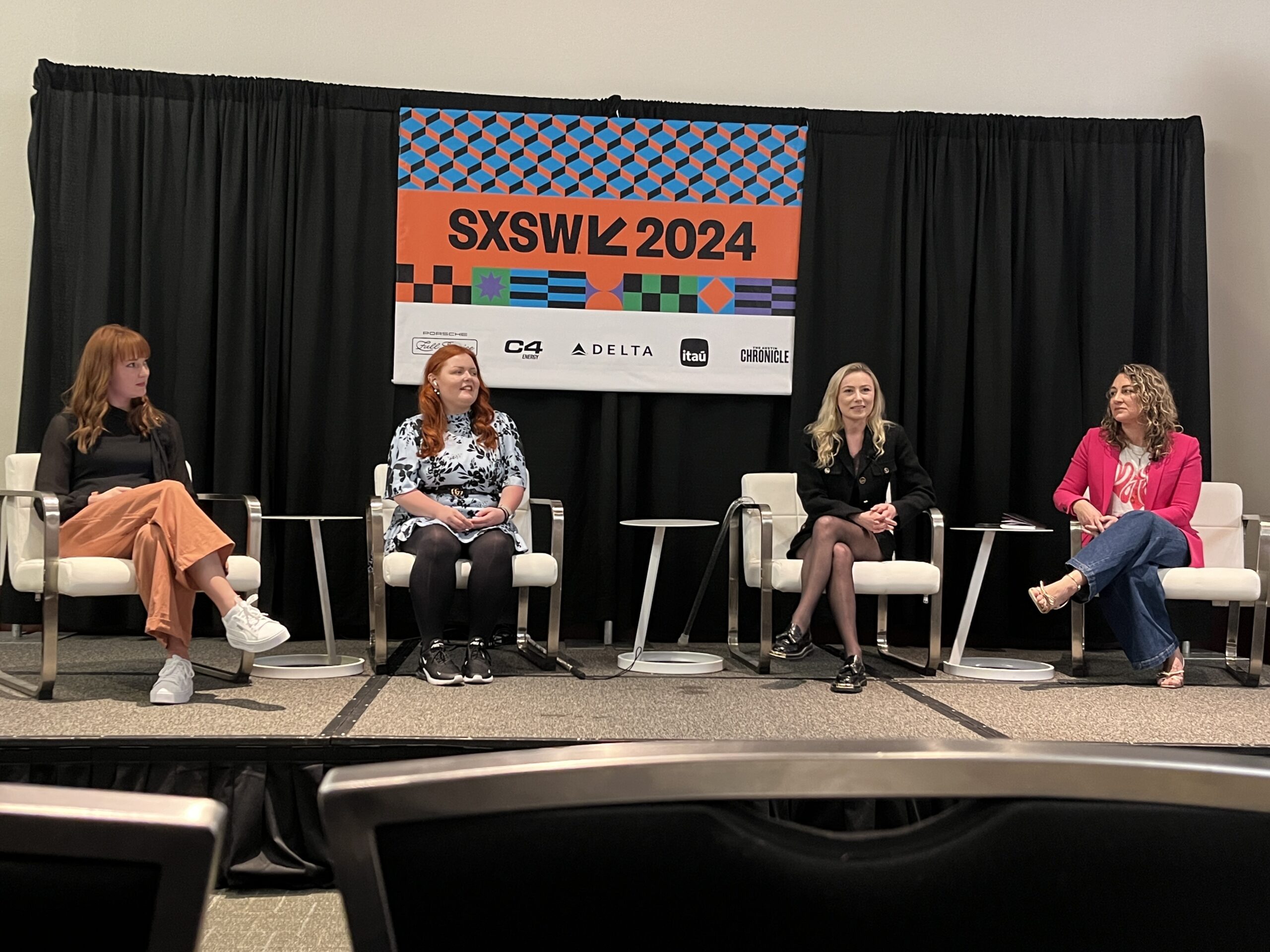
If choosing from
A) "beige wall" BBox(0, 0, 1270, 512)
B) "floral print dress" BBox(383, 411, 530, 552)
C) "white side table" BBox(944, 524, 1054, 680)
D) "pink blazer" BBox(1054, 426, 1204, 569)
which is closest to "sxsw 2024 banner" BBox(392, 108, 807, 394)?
"beige wall" BBox(0, 0, 1270, 512)

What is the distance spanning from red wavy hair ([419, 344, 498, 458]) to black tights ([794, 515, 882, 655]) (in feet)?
3.62

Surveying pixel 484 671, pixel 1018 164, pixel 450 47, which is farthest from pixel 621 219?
pixel 484 671

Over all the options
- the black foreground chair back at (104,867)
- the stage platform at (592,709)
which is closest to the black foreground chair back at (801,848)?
the black foreground chair back at (104,867)

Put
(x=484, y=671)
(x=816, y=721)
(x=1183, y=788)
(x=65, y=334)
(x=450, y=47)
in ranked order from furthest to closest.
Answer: (x=450, y=47) < (x=65, y=334) < (x=484, y=671) < (x=816, y=721) < (x=1183, y=788)

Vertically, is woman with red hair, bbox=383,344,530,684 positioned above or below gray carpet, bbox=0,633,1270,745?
above

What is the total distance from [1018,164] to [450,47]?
2.30 metres

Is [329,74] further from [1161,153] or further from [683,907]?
[683,907]

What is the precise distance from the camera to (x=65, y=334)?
4273 mm

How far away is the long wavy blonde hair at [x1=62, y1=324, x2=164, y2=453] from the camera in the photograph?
11.0 feet

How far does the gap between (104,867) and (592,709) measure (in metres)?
2.71

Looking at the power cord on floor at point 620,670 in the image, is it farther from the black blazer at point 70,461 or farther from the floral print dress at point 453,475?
the black blazer at point 70,461

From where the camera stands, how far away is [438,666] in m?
3.42

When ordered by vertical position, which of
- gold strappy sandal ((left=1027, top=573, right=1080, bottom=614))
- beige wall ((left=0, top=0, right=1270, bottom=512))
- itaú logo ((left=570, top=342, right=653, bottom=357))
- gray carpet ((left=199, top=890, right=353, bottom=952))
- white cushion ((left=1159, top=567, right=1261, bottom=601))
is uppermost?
beige wall ((left=0, top=0, right=1270, bottom=512))

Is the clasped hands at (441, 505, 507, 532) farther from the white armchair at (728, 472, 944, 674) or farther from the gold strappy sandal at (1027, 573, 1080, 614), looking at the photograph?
the gold strappy sandal at (1027, 573, 1080, 614)
